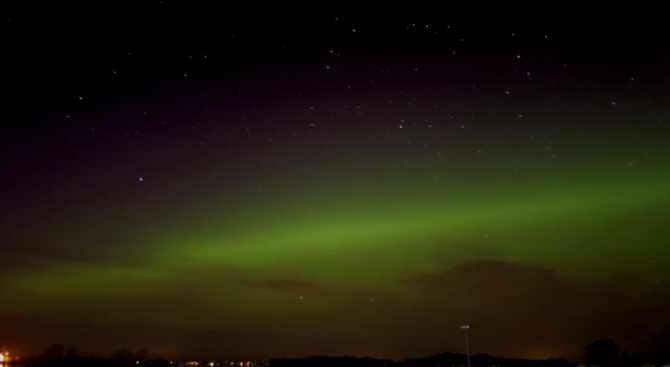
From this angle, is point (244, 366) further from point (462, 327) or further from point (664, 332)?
point (462, 327)

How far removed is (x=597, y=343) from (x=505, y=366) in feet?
80.8

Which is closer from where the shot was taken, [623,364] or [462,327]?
[462,327]

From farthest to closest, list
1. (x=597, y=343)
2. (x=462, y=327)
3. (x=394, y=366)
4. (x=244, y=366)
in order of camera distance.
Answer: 1. (x=244, y=366)
2. (x=597, y=343)
3. (x=394, y=366)
4. (x=462, y=327)

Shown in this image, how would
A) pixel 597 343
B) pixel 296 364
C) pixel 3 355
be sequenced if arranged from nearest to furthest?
pixel 597 343 → pixel 296 364 → pixel 3 355

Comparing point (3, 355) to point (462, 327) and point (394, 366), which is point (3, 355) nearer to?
point (394, 366)

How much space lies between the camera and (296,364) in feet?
220

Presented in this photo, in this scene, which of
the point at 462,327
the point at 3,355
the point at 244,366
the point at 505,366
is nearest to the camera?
the point at 462,327

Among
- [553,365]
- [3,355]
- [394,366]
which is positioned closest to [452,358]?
[394,366]

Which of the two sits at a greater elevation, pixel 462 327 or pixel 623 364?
pixel 462 327

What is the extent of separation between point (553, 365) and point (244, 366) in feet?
328

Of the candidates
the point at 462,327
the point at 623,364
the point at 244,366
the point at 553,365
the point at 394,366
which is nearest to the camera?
the point at 462,327

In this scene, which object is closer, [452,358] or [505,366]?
[505,366]

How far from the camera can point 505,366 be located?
43.5 meters

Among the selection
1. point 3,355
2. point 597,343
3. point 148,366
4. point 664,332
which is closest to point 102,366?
point 148,366
